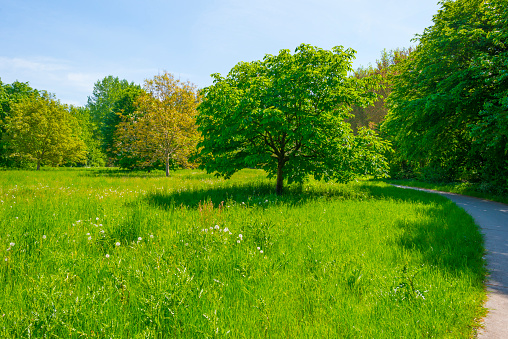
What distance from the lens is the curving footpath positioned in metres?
2.89

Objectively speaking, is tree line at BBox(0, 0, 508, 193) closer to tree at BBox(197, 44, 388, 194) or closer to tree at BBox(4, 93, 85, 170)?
tree at BBox(197, 44, 388, 194)

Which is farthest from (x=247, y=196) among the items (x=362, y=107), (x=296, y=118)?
(x=362, y=107)

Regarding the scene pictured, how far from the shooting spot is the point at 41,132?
91.7 feet

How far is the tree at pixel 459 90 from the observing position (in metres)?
11.1

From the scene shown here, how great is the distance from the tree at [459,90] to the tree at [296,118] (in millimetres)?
4578

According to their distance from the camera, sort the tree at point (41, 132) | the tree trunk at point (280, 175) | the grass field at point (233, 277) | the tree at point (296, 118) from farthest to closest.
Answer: the tree at point (41, 132)
the tree trunk at point (280, 175)
the tree at point (296, 118)
the grass field at point (233, 277)

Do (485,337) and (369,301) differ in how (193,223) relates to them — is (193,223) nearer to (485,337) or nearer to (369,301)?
(369,301)

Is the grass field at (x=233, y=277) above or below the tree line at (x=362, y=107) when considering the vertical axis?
below

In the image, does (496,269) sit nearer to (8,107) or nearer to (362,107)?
(362,107)

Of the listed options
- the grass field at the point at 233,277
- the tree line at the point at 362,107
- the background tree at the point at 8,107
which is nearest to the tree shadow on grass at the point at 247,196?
the tree line at the point at 362,107

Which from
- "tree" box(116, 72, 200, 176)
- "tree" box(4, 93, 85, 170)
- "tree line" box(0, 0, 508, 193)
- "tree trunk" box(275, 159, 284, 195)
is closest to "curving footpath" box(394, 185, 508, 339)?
"tree line" box(0, 0, 508, 193)

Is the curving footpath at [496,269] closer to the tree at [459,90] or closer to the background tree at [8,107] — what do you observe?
the tree at [459,90]

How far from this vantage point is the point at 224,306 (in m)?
2.96

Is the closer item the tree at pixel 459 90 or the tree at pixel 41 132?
the tree at pixel 459 90
